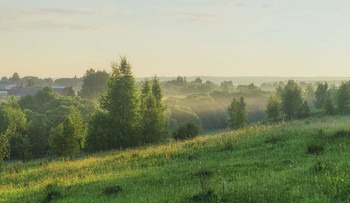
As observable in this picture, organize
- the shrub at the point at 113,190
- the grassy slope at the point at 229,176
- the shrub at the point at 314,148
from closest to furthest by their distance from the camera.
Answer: the grassy slope at the point at 229,176 < the shrub at the point at 113,190 < the shrub at the point at 314,148

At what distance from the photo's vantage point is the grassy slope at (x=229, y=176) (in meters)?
7.68

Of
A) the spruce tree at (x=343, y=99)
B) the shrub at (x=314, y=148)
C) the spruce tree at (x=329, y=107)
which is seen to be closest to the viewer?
the shrub at (x=314, y=148)

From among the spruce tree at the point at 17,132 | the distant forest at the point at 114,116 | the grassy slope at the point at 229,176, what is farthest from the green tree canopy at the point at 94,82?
the grassy slope at the point at 229,176

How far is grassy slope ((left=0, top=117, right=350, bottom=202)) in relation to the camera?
25.2 feet

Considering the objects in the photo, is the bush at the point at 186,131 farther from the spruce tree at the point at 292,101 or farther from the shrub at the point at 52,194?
the spruce tree at the point at 292,101

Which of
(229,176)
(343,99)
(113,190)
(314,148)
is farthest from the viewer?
(343,99)

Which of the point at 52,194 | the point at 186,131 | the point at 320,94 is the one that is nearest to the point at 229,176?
the point at 52,194

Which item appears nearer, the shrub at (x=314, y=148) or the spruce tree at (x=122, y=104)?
the shrub at (x=314, y=148)

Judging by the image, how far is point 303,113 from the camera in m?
76.3

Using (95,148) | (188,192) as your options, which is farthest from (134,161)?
(95,148)

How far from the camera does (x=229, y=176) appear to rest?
10312 millimetres

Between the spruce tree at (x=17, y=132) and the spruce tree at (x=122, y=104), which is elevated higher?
the spruce tree at (x=122, y=104)

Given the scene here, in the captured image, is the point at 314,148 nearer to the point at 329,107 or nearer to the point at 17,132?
the point at 17,132

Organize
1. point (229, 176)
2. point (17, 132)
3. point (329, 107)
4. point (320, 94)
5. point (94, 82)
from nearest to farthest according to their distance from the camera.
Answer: point (229, 176) → point (17, 132) → point (329, 107) → point (320, 94) → point (94, 82)
